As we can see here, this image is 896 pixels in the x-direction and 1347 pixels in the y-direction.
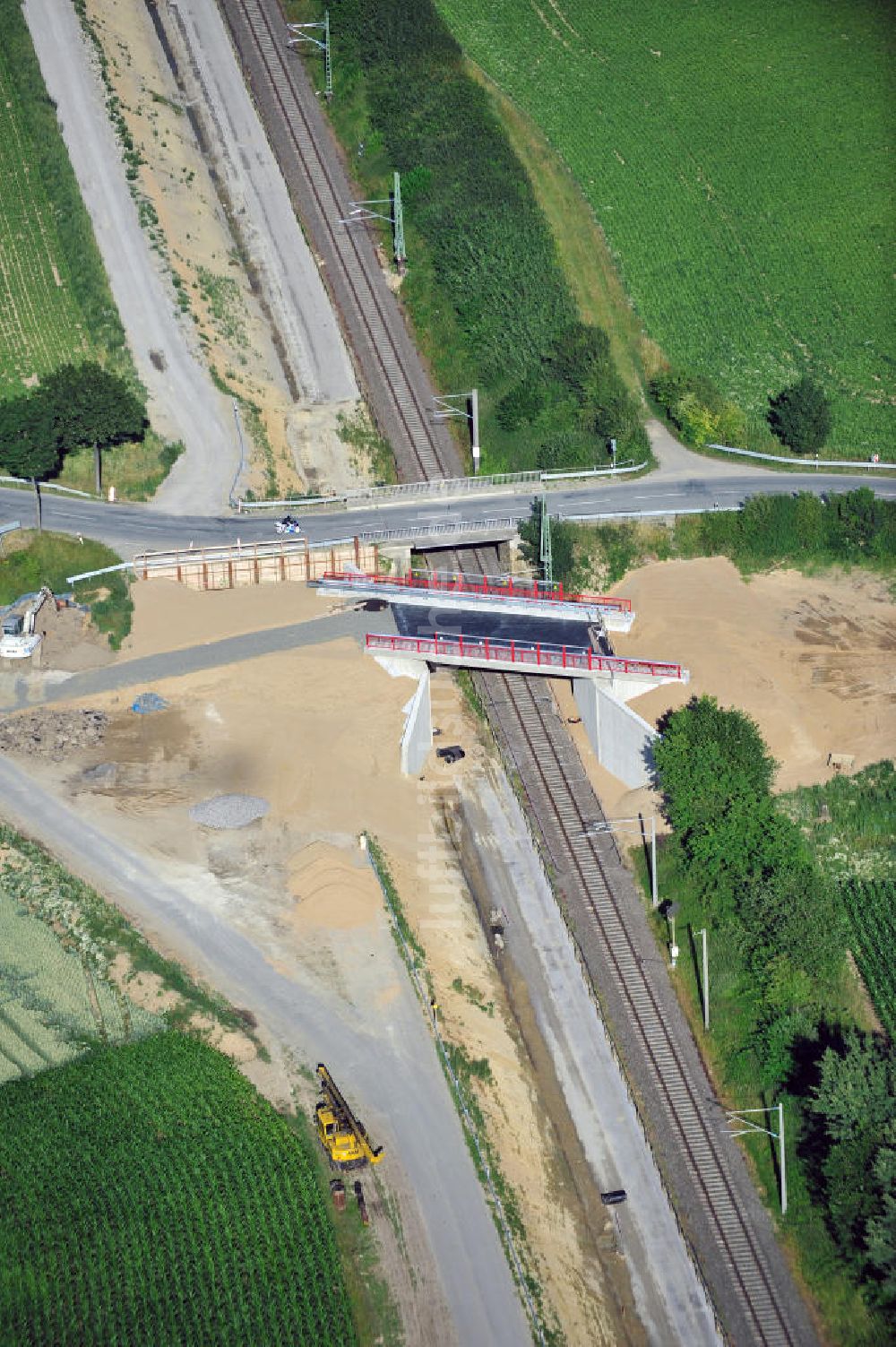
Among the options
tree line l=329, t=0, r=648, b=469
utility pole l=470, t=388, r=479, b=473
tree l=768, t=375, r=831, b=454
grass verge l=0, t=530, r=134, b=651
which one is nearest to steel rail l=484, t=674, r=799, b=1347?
utility pole l=470, t=388, r=479, b=473

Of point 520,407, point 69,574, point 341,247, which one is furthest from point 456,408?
point 69,574

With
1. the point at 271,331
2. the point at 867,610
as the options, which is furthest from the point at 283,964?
the point at 271,331

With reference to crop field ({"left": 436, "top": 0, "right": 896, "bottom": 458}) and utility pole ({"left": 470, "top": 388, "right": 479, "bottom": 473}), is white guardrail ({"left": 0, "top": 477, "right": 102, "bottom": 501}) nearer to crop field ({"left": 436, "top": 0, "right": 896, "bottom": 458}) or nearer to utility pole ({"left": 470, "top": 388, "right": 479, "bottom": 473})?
utility pole ({"left": 470, "top": 388, "right": 479, "bottom": 473})

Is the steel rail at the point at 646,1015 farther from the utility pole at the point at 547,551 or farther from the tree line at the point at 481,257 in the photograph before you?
the tree line at the point at 481,257

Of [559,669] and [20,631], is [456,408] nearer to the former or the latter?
[559,669]

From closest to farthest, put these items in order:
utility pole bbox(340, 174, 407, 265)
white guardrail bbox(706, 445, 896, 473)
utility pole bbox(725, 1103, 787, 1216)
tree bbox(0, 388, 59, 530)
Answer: utility pole bbox(725, 1103, 787, 1216) < tree bbox(0, 388, 59, 530) < white guardrail bbox(706, 445, 896, 473) < utility pole bbox(340, 174, 407, 265)

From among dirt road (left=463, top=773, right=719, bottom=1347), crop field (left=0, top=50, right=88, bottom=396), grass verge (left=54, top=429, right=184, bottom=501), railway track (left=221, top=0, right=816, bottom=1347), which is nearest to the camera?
dirt road (left=463, top=773, right=719, bottom=1347)
